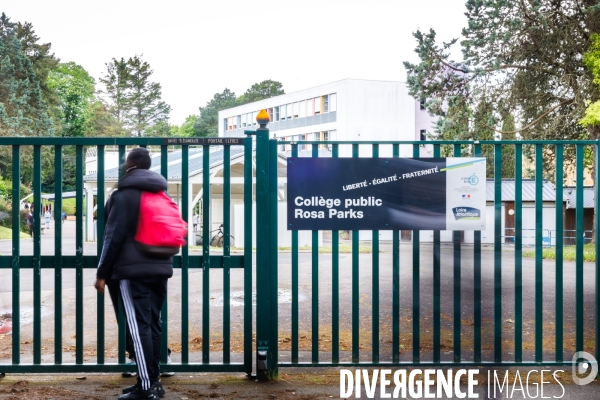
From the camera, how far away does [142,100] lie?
83000 mm

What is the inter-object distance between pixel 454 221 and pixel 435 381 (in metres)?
1.45

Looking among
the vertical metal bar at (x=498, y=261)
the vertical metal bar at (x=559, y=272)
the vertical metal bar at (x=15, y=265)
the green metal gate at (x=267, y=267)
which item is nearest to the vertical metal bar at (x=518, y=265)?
the green metal gate at (x=267, y=267)

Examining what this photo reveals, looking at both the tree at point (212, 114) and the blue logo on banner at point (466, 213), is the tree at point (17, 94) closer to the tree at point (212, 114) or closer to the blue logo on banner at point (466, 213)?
the tree at point (212, 114)

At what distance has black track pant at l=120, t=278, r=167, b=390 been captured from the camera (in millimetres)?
5375

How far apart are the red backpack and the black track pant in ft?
0.88

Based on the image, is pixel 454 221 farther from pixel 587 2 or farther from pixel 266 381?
pixel 587 2

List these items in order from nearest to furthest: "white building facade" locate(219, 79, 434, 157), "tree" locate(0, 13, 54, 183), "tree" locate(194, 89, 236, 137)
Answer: "tree" locate(0, 13, 54, 183) < "white building facade" locate(219, 79, 434, 157) < "tree" locate(194, 89, 236, 137)

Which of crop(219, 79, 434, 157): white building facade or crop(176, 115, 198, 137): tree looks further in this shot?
crop(176, 115, 198, 137): tree

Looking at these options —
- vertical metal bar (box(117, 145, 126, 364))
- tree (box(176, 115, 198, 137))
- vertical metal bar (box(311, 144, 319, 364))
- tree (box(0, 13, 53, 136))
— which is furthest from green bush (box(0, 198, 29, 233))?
tree (box(176, 115, 198, 137))

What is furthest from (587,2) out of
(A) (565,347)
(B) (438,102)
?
(A) (565,347)

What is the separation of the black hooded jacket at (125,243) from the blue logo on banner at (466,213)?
9.03 ft

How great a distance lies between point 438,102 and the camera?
24.5 metres

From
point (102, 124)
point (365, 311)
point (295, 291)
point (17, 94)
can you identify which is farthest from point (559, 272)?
point (102, 124)

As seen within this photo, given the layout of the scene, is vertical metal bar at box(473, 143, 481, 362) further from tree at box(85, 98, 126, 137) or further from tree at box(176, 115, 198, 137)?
tree at box(176, 115, 198, 137)
